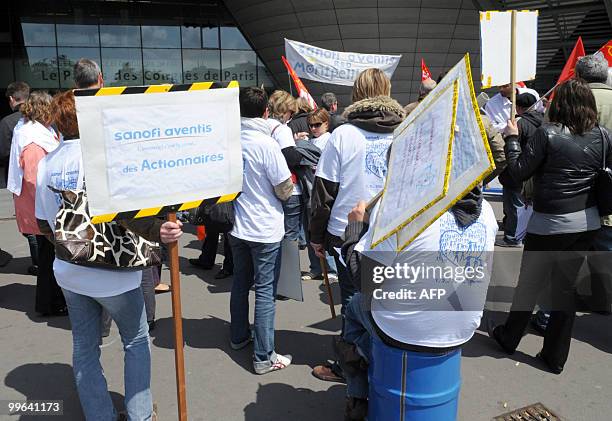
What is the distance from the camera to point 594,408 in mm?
3293

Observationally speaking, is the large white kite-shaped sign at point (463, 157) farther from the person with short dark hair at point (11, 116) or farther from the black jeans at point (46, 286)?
the person with short dark hair at point (11, 116)

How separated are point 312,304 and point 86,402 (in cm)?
258

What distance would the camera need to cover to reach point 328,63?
992 cm

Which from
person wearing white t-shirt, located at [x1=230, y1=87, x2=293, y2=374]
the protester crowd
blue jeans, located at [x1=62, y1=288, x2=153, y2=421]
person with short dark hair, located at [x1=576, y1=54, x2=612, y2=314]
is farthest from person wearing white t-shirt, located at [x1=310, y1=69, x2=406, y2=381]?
person with short dark hair, located at [x1=576, y1=54, x2=612, y2=314]

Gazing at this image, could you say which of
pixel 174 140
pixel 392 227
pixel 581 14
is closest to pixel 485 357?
pixel 392 227

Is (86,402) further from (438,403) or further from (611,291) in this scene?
(611,291)

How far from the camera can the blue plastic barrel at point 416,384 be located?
2.30m

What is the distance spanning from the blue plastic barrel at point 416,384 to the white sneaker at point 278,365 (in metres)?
1.44

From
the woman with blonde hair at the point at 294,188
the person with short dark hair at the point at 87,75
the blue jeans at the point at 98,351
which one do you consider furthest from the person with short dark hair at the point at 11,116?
the blue jeans at the point at 98,351

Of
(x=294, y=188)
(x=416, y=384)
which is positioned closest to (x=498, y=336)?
(x=416, y=384)

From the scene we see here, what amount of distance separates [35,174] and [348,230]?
366 centimetres

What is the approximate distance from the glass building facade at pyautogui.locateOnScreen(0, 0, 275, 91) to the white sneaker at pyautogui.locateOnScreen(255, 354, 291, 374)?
19513 mm

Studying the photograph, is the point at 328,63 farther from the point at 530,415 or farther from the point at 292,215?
the point at 530,415

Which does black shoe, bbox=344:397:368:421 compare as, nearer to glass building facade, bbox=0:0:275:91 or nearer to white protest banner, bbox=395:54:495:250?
white protest banner, bbox=395:54:495:250
